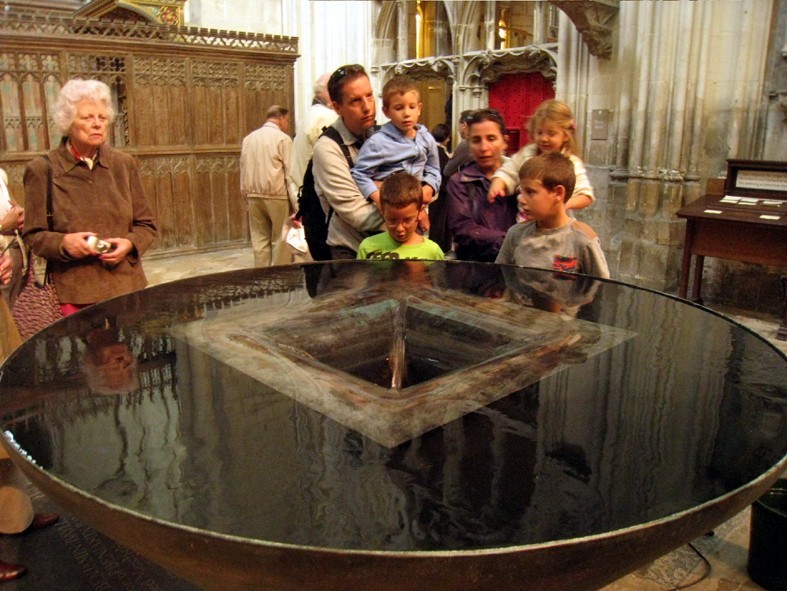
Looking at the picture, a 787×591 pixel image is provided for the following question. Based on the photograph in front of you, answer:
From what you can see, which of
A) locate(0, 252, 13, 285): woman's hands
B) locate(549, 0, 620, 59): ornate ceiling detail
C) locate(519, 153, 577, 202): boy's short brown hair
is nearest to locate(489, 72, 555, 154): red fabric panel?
locate(549, 0, 620, 59): ornate ceiling detail

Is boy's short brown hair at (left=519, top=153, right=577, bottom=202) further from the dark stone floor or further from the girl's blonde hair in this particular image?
the dark stone floor

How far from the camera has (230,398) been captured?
1.38 metres

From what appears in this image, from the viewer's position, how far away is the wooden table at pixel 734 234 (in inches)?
193

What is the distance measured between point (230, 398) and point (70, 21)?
23.0ft

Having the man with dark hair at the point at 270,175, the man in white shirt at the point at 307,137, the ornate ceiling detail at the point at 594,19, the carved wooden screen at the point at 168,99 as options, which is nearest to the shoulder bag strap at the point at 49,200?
the man in white shirt at the point at 307,137

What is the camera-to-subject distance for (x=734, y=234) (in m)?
5.20

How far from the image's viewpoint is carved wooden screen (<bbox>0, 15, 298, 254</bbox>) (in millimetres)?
6918

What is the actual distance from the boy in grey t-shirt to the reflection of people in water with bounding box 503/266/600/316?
0.33ft

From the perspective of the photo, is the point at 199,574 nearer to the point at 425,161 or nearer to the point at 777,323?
the point at 425,161

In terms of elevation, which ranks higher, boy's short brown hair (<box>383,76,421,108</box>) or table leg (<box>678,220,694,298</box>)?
boy's short brown hair (<box>383,76,421,108</box>)

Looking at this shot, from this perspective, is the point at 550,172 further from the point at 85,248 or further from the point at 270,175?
the point at 270,175

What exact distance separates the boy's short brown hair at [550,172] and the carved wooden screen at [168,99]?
603 centimetres

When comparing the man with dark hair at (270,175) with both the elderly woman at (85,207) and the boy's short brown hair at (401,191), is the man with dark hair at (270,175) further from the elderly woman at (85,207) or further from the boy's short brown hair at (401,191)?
the boy's short brown hair at (401,191)

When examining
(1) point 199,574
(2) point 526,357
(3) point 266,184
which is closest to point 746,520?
(2) point 526,357
